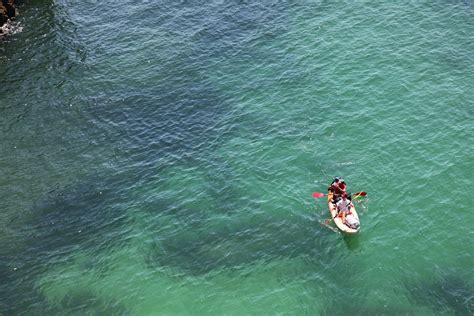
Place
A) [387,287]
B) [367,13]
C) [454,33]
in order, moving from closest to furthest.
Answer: [387,287] → [454,33] → [367,13]

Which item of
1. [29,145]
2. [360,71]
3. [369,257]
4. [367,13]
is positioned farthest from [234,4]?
[369,257]

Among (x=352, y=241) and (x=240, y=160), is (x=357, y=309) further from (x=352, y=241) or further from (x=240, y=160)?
(x=240, y=160)

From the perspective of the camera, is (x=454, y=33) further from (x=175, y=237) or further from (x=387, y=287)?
(x=175, y=237)

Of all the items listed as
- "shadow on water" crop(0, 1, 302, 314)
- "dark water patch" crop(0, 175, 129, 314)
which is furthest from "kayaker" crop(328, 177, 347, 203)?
"dark water patch" crop(0, 175, 129, 314)

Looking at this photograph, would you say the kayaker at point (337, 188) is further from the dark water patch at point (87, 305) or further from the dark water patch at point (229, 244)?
the dark water patch at point (87, 305)

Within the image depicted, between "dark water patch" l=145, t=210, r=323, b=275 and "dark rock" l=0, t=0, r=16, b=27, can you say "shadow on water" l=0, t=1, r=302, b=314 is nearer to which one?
"dark water patch" l=145, t=210, r=323, b=275

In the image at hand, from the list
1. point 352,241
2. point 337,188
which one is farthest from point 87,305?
point 337,188

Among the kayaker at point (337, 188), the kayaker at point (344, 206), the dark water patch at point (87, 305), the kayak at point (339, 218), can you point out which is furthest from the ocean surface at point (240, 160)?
the kayaker at point (337, 188)
